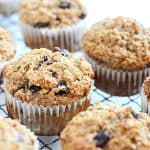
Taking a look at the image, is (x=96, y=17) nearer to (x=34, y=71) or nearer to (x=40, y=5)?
(x=40, y=5)

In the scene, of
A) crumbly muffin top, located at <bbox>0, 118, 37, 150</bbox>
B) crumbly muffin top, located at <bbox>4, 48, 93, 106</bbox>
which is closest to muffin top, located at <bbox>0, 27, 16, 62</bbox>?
crumbly muffin top, located at <bbox>4, 48, 93, 106</bbox>

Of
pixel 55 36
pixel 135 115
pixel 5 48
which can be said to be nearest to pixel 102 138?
pixel 135 115

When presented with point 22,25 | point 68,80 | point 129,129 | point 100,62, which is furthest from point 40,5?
point 129,129

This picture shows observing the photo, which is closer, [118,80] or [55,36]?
[118,80]

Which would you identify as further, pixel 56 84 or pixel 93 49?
pixel 93 49

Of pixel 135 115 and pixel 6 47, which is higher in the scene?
pixel 6 47

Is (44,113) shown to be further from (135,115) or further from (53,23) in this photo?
(53,23)

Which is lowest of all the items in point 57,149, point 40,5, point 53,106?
point 57,149
